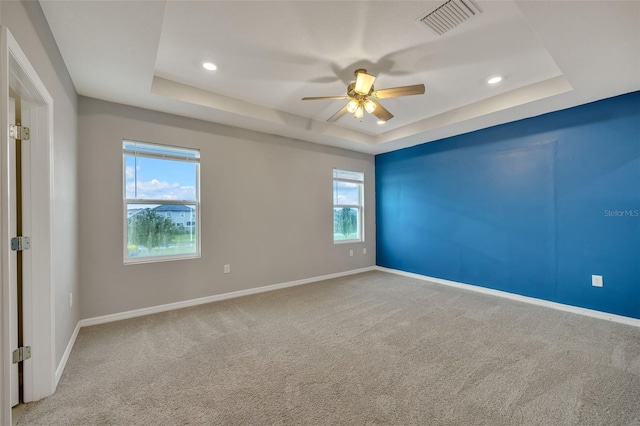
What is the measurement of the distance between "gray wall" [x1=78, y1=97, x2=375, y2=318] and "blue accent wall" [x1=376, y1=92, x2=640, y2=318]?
145 cm

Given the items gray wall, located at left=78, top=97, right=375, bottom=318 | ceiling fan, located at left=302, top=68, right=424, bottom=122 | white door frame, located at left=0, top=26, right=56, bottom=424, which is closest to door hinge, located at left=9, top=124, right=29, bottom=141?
white door frame, located at left=0, top=26, right=56, bottom=424

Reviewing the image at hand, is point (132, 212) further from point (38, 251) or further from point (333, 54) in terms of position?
point (333, 54)

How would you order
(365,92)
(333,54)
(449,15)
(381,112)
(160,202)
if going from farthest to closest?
(160,202) < (381,112) < (365,92) < (333,54) < (449,15)

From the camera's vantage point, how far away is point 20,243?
1.71 m

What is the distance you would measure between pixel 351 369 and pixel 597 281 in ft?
10.7

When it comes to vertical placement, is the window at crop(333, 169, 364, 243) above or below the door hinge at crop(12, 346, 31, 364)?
above

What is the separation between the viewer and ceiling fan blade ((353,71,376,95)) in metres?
2.48

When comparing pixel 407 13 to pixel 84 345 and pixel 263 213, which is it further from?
pixel 84 345

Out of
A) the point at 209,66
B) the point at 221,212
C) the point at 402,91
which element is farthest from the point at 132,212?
the point at 402,91

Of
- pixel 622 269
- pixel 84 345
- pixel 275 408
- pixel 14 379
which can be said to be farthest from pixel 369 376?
pixel 622 269

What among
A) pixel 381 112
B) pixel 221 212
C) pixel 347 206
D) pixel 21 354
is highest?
pixel 381 112

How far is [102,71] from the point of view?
2.44 metres

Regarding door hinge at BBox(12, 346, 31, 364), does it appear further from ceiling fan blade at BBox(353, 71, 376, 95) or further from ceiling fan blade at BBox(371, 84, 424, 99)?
ceiling fan blade at BBox(371, 84, 424, 99)

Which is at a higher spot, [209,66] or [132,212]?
[209,66]
